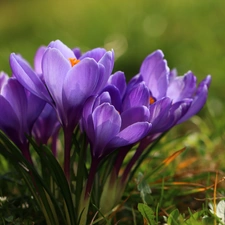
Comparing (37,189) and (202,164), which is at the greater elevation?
(37,189)

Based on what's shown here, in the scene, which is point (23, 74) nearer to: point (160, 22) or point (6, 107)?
point (6, 107)

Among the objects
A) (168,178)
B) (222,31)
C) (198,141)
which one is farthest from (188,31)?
(168,178)

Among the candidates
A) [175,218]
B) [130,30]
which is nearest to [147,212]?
[175,218]

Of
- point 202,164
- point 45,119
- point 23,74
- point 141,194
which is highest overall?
point 23,74

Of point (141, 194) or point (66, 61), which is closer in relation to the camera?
point (66, 61)

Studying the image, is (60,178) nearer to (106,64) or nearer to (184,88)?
(106,64)

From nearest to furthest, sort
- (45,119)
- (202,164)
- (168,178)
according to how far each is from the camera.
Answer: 1. (45,119)
2. (168,178)
3. (202,164)

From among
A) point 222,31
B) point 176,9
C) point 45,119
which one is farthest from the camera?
point 176,9

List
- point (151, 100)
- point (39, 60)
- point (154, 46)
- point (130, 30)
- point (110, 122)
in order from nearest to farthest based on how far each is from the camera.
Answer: point (110, 122), point (151, 100), point (39, 60), point (154, 46), point (130, 30)
